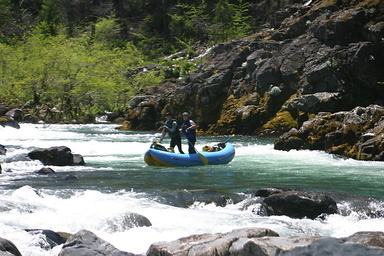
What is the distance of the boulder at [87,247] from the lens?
4586 millimetres

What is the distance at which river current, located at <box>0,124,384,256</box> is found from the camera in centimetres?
627

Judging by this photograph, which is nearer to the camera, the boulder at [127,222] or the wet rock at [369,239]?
the wet rock at [369,239]

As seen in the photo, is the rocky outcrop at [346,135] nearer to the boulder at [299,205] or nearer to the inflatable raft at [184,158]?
the inflatable raft at [184,158]

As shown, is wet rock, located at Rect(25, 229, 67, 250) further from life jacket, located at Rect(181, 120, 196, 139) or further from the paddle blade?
life jacket, located at Rect(181, 120, 196, 139)

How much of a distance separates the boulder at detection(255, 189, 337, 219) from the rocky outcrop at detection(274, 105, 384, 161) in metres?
6.79

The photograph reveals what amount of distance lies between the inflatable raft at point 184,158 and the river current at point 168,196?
274mm

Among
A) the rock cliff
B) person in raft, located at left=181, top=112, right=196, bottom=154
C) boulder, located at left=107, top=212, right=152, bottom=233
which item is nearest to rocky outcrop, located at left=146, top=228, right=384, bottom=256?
A: boulder, located at left=107, top=212, right=152, bottom=233

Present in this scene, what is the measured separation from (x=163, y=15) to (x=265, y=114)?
1427 inches

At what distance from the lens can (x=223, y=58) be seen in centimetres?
2692

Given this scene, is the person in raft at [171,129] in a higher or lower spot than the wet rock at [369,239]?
higher

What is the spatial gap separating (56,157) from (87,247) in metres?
8.99

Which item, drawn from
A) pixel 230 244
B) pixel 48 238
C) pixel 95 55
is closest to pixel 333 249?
pixel 230 244

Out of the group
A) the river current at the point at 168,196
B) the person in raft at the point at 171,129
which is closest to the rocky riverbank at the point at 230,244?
the river current at the point at 168,196

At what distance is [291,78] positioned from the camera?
2212cm
